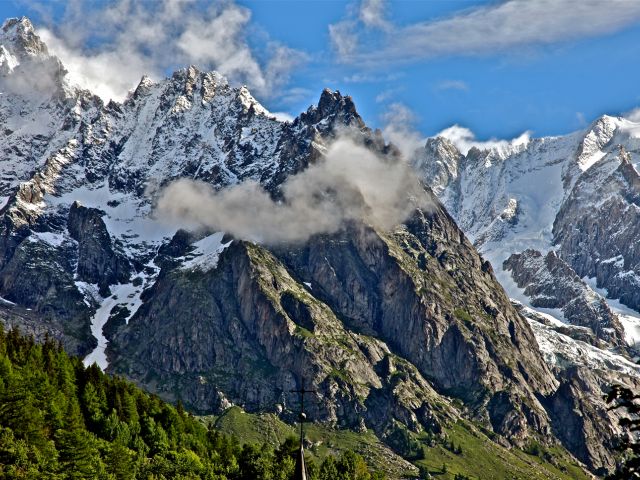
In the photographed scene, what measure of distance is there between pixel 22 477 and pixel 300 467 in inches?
4346

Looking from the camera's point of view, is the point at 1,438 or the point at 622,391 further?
the point at 1,438

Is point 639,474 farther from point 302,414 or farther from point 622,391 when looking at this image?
point 302,414

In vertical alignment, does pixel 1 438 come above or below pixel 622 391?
above

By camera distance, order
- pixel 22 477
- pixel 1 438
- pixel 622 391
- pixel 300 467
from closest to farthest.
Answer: pixel 622 391 < pixel 300 467 < pixel 22 477 < pixel 1 438

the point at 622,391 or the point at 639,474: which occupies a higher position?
the point at 622,391

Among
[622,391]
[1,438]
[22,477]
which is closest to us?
[622,391]

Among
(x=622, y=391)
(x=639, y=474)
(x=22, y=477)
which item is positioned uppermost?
(x=22, y=477)

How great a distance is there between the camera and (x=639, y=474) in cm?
6994

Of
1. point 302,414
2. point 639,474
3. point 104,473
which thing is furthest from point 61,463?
point 639,474

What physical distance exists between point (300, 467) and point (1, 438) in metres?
124

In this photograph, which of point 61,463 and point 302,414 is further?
point 61,463

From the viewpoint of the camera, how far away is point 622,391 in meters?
67.4

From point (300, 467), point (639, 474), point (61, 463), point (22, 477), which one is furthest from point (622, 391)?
point (61, 463)

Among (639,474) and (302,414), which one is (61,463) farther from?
(639,474)
